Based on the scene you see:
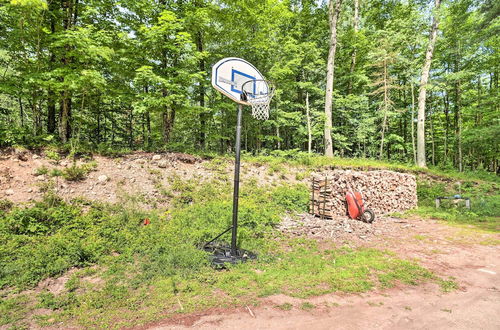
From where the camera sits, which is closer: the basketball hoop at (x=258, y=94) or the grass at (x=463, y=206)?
the basketball hoop at (x=258, y=94)

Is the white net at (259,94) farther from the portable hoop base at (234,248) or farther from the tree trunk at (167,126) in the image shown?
the tree trunk at (167,126)

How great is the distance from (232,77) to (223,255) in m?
3.65

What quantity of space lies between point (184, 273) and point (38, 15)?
8.57 metres

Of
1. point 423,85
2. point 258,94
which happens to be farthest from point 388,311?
point 423,85

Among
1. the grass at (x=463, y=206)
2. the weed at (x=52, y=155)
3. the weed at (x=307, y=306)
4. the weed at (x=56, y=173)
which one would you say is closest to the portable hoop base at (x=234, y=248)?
the weed at (x=307, y=306)

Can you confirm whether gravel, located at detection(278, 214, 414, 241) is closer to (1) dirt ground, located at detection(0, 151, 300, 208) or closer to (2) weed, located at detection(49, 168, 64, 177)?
(1) dirt ground, located at detection(0, 151, 300, 208)

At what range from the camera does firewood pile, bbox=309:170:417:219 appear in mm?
7348

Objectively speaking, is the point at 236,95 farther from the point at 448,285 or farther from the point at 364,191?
the point at 364,191

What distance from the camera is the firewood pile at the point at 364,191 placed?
24.1 ft

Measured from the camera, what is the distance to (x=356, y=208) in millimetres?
7254

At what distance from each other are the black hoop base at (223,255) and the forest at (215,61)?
5816mm

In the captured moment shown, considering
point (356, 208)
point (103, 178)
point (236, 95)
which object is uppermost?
point (236, 95)

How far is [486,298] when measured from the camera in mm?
3029

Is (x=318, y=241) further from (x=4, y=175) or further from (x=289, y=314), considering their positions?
(x=4, y=175)
